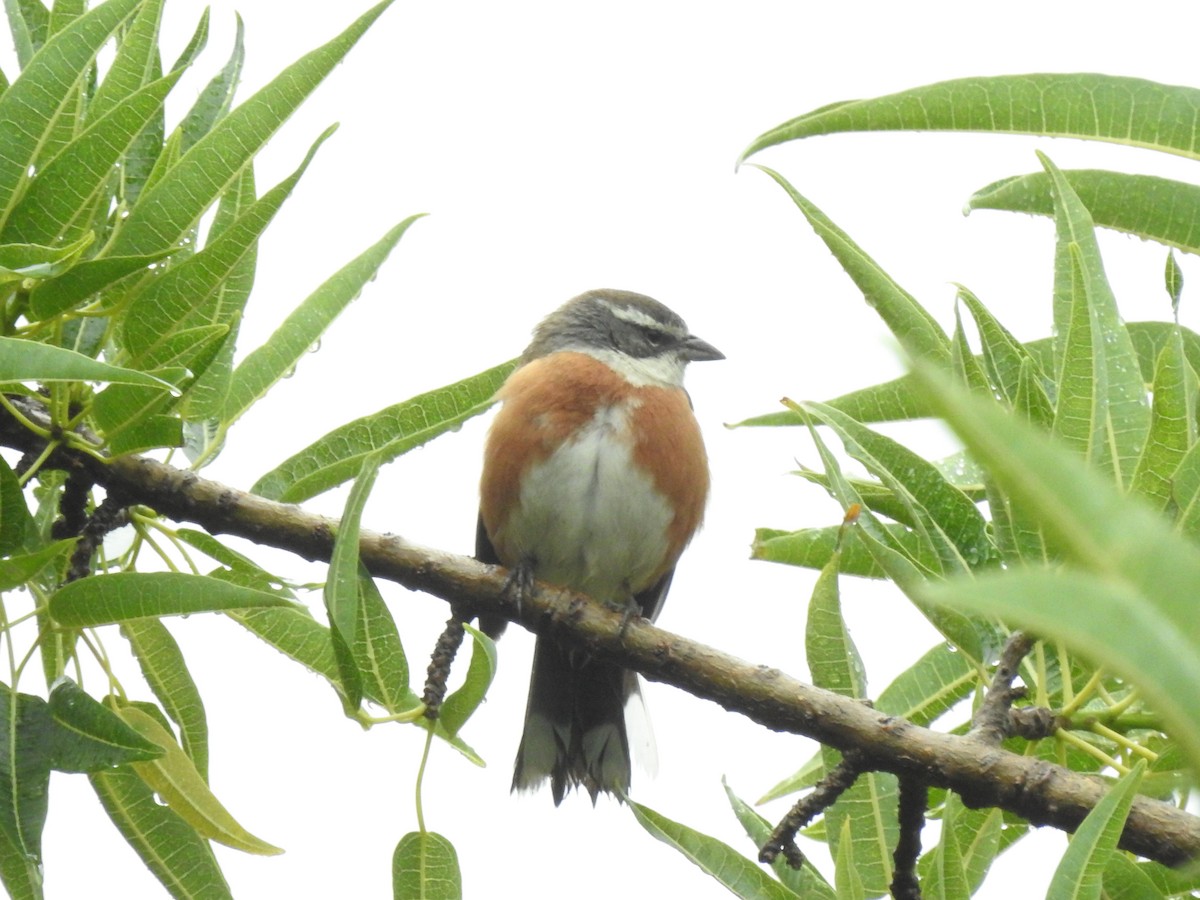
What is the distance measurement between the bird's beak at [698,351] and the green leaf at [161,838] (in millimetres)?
4511

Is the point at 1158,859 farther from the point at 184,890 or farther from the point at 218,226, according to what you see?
the point at 218,226

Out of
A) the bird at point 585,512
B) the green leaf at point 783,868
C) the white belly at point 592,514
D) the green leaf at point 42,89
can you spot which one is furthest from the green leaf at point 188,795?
the white belly at point 592,514

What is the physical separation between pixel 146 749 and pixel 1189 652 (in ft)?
8.64

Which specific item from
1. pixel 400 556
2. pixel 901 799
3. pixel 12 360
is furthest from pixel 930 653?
pixel 12 360

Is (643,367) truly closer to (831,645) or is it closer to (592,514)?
(592,514)

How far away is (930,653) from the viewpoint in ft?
13.1

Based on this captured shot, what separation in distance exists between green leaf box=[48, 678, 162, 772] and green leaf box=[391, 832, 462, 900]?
2.26 feet

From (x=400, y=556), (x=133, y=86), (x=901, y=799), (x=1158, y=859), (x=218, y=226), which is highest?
(x=133, y=86)

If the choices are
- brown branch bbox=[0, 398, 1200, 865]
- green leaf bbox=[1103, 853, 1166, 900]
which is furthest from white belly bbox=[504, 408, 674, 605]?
green leaf bbox=[1103, 853, 1166, 900]

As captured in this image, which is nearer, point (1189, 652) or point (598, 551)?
point (1189, 652)

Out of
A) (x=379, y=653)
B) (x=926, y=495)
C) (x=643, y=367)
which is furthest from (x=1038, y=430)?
(x=643, y=367)

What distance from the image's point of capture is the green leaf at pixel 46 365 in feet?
8.87

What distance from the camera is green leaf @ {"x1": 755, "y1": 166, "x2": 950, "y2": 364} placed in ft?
11.3

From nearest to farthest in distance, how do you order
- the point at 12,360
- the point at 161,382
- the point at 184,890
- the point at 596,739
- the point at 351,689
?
1. the point at 12,360
2. the point at 161,382
3. the point at 351,689
4. the point at 184,890
5. the point at 596,739
